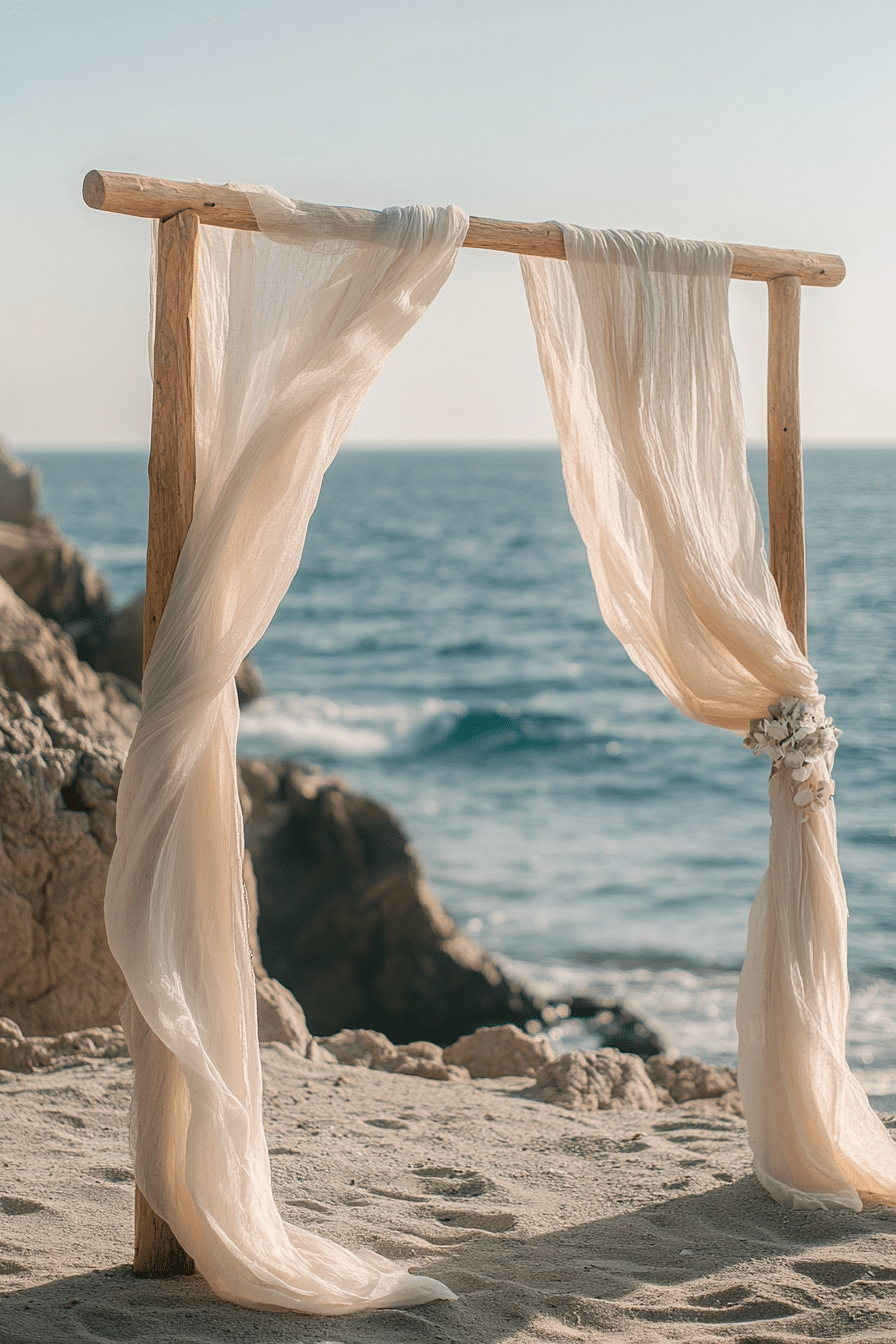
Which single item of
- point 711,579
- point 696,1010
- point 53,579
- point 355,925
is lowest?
point 696,1010

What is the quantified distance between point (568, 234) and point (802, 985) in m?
2.34

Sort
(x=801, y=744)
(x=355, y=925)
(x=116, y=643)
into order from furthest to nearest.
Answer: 1. (x=116, y=643)
2. (x=355, y=925)
3. (x=801, y=744)

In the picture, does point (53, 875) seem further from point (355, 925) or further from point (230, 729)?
point (355, 925)

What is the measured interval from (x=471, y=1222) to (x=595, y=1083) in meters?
1.42

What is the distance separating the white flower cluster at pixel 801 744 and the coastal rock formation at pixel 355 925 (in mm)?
3847

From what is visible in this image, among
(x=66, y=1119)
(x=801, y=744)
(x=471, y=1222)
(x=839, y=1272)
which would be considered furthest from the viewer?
(x=66, y=1119)

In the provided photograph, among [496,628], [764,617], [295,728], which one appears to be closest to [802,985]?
[764,617]

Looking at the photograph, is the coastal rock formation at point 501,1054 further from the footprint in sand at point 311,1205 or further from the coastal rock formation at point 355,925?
the footprint in sand at point 311,1205

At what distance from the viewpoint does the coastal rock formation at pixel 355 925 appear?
727cm

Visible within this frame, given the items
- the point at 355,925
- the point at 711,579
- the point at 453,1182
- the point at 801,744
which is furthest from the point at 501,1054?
the point at 711,579

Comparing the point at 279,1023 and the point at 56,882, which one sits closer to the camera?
the point at 56,882

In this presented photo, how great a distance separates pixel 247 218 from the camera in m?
3.18

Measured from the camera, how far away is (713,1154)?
4.26 meters

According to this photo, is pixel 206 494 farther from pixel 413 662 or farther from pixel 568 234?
pixel 413 662
